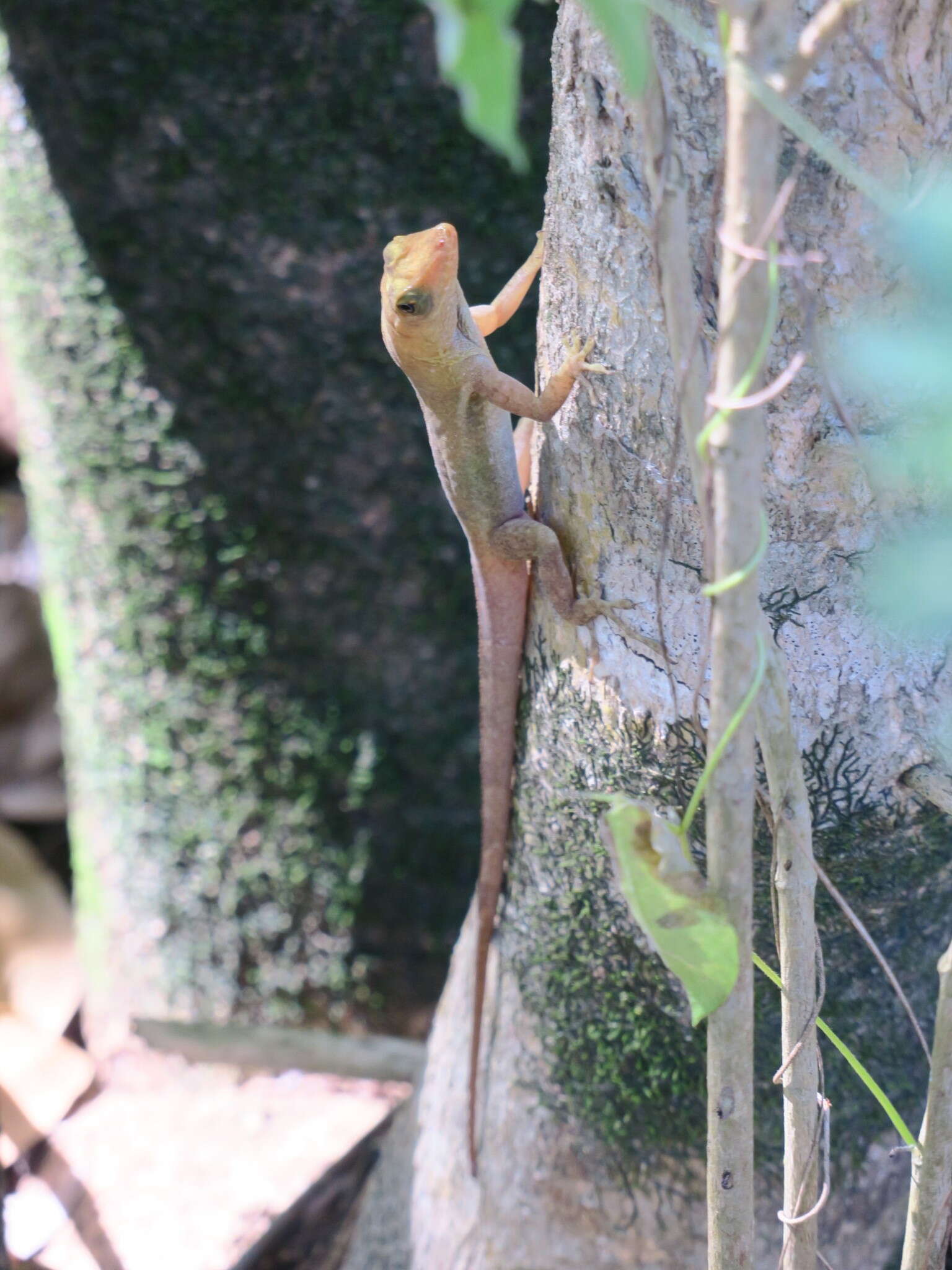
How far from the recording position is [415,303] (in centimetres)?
162

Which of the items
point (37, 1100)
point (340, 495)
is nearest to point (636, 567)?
point (340, 495)

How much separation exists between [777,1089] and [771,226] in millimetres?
1188

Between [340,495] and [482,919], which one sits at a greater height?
[340,495]

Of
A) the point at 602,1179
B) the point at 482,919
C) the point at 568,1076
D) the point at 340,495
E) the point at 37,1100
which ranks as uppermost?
the point at 340,495

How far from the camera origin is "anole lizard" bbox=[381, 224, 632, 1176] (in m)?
1.49

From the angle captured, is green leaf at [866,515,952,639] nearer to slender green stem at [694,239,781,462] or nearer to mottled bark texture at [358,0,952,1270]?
slender green stem at [694,239,781,462]

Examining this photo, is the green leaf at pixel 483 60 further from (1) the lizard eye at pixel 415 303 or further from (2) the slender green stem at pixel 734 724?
(1) the lizard eye at pixel 415 303

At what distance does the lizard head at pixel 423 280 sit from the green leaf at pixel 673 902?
1078mm

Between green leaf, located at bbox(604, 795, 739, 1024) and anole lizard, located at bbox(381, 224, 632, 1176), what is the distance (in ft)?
2.22

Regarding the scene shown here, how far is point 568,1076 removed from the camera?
1507 mm

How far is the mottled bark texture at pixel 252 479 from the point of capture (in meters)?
1.99

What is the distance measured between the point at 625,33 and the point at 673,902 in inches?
20.9

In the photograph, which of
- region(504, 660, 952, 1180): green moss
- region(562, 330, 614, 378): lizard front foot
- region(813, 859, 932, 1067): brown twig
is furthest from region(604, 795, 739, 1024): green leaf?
region(562, 330, 614, 378): lizard front foot

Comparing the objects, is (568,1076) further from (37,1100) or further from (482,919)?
(37,1100)
